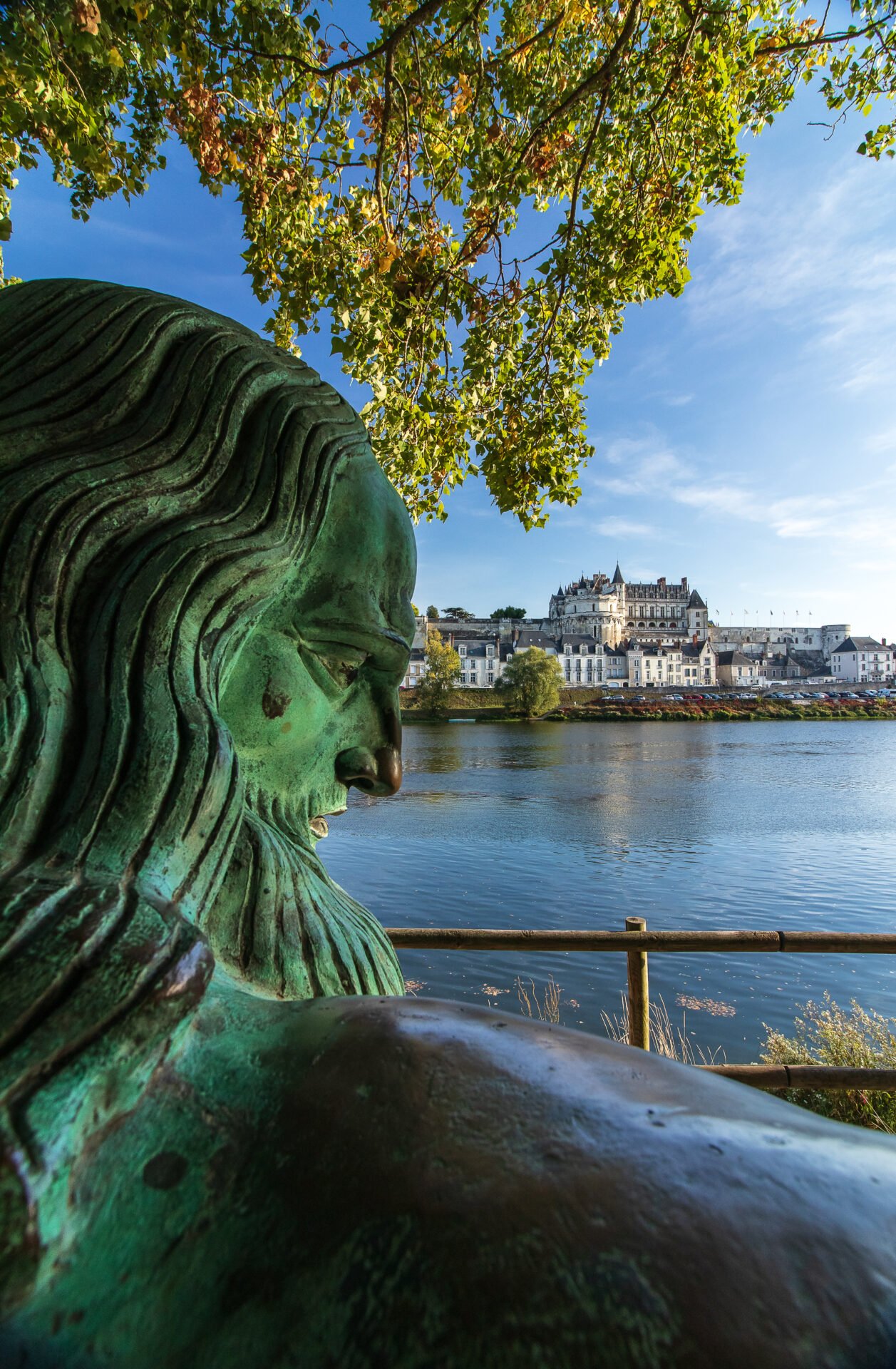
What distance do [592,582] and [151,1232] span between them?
434 feet

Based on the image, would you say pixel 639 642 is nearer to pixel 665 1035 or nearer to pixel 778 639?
pixel 778 639

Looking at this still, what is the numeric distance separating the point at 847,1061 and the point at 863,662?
135 m

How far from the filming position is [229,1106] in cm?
84

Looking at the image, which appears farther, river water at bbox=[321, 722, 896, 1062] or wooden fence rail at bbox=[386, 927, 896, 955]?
river water at bbox=[321, 722, 896, 1062]

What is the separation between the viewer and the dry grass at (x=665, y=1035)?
6.29 m

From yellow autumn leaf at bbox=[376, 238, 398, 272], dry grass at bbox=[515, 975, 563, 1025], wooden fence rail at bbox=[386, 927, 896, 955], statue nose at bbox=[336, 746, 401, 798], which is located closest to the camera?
statue nose at bbox=[336, 746, 401, 798]

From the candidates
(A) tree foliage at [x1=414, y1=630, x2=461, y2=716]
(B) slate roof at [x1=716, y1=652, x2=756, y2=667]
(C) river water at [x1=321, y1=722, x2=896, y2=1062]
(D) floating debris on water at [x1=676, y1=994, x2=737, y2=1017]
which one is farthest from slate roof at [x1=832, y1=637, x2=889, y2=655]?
(D) floating debris on water at [x1=676, y1=994, x2=737, y2=1017]

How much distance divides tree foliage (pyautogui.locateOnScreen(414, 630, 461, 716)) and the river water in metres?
31.9

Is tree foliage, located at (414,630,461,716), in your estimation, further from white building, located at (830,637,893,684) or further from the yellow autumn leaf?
white building, located at (830,637,893,684)

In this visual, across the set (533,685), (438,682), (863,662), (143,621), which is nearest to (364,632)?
(143,621)

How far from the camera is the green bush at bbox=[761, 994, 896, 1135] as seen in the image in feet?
16.8

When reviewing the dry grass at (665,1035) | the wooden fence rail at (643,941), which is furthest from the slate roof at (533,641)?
the wooden fence rail at (643,941)

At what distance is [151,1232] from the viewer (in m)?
0.73

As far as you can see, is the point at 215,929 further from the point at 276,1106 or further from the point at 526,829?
the point at 526,829
